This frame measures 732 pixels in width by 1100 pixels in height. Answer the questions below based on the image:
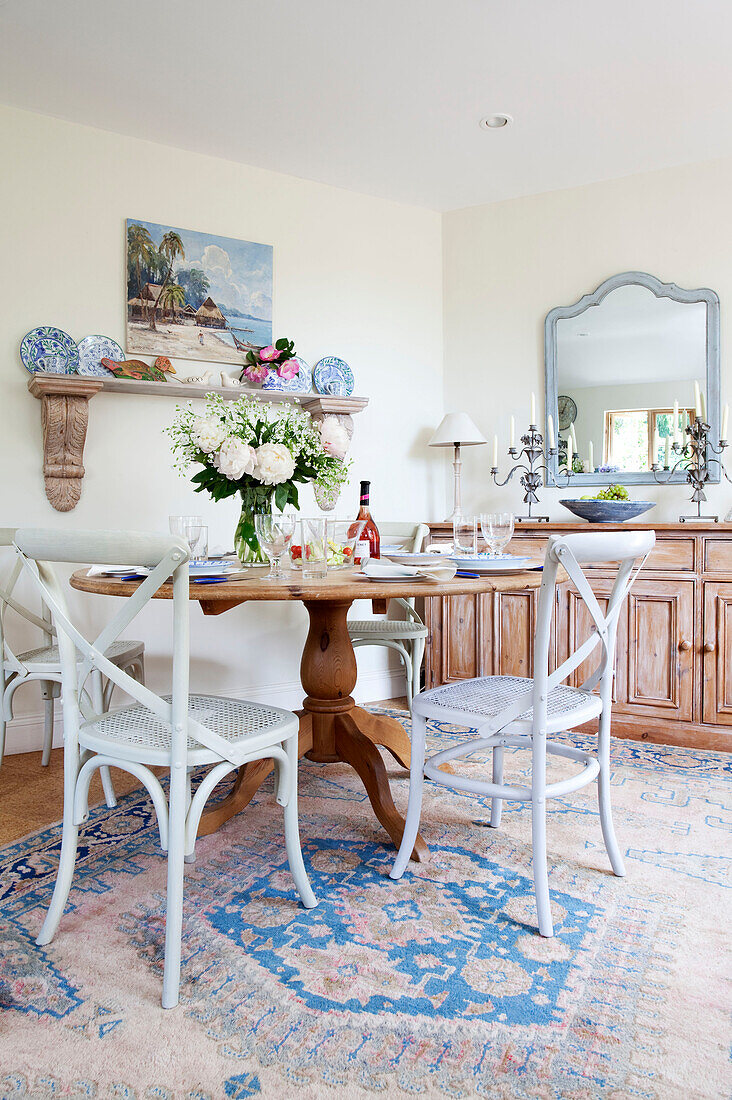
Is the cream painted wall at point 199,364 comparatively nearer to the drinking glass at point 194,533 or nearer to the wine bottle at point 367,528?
the drinking glass at point 194,533

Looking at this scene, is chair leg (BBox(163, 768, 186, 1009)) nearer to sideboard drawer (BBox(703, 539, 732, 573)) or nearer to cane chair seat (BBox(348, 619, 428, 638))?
cane chair seat (BBox(348, 619, 428, 638))

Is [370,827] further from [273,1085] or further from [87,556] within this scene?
[87,556]

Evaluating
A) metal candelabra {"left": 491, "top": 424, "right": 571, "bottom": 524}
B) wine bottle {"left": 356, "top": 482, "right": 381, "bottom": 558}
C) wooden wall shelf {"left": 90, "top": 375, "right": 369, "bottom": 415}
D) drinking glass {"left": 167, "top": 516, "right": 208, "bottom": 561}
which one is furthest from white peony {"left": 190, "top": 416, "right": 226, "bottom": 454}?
metal candelabra {"left": 491, "top": 424, "right": 571, "bottom": 524}

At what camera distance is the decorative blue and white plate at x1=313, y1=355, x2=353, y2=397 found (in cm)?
363

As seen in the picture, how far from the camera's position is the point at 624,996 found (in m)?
1.43

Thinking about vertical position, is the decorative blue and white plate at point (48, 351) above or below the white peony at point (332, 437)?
above

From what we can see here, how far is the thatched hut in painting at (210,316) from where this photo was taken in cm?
335

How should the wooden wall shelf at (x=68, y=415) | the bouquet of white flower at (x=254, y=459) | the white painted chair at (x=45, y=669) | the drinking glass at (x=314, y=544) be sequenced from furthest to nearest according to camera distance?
the wooden wall shelf at (x=68, y=415) < the white painted chair at (x=45, y=669) < the bouquet of white flower at (x=254, y=459) < the drinking glass at (x=314, y=544)

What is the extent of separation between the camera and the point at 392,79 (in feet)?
9.17

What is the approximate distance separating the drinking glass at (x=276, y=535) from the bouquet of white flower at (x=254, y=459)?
0.16m

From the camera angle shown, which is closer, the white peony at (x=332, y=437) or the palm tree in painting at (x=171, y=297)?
the white peony at (x=332, y=437)

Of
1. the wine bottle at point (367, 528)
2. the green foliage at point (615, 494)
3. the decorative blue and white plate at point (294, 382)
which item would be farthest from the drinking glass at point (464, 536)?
the decorative blue and white plate at point (294, 382)

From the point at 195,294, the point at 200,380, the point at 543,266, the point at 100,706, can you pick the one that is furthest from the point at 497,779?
the point at 543,266

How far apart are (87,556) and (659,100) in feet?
9.50
